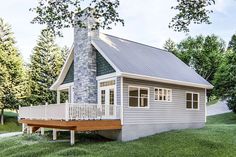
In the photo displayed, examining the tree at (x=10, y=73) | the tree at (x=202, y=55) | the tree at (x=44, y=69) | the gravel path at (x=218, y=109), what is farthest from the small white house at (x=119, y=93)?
the tree at (x=202, y=55)

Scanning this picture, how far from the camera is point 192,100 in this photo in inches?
865

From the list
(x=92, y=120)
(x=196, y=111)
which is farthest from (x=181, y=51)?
(x=92, y=120)

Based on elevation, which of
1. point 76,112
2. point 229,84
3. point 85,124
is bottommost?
point 85,124

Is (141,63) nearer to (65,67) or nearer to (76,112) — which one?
(65,67)

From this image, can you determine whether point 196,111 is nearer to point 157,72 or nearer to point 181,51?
point 157,72

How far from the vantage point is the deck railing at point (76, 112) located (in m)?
15.2

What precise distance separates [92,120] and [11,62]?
23.9 metres

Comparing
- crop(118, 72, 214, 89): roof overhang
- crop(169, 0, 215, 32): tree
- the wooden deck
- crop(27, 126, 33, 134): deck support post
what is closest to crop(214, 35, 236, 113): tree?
crop(118, 72, 214, 89): roof overhang

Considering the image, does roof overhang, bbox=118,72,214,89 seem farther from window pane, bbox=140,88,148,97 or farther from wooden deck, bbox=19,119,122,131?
wooden deck, bbox=19,119,122,131

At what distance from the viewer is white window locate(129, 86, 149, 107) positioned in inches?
696

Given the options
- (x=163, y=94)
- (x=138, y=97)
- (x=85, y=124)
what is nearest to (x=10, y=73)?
(x=163, y=94)

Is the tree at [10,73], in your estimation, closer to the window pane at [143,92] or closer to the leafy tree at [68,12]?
the window pane at [143,92]

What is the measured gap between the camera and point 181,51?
53.6 metres

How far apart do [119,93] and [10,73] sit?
904 inches
